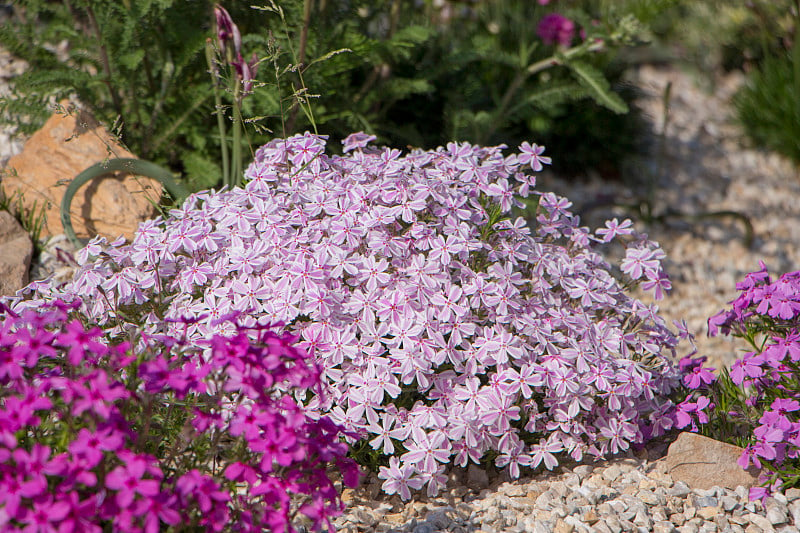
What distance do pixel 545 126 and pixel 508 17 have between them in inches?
48.2

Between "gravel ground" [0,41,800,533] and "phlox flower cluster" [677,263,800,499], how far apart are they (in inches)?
6.2

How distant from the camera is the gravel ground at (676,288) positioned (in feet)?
6.99

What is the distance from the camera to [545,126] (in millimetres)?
3934

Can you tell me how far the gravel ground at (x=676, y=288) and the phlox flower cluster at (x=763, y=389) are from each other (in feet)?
0.52

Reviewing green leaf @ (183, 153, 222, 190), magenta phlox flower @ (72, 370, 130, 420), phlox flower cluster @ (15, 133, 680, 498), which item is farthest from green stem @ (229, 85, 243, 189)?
magenta phlox flower @ (72, 370, 130, 420)

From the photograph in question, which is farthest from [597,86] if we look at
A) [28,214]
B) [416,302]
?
[28,214]

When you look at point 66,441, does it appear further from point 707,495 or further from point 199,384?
point 707,495

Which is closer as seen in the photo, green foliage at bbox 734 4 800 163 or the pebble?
the pebble

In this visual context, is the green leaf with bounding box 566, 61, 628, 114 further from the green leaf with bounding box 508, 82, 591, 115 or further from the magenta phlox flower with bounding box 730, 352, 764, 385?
the magenta phlox flower with bounding box 730, 352, 764, 385

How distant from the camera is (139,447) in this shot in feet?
5.41

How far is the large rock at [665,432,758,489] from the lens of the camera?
2295 mm

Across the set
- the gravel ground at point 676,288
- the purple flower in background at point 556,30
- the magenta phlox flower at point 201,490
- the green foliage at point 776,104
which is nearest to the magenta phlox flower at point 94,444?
the magenta phlox flower at point 201,490

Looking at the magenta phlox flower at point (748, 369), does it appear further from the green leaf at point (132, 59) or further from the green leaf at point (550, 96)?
the green leaf at point (132, 59)

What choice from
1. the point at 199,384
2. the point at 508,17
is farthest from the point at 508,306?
the point at 508,17
